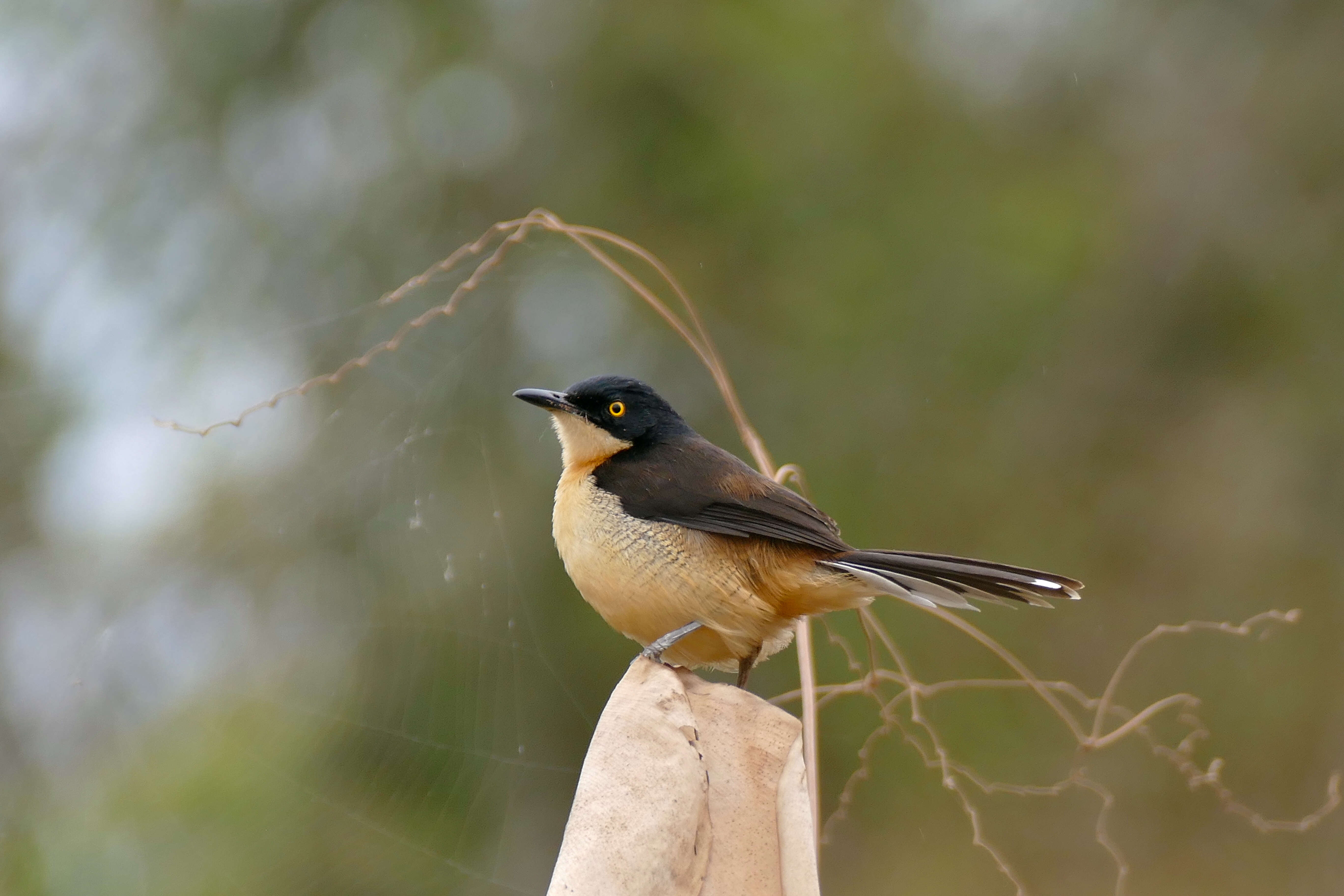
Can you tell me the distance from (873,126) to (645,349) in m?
1.74

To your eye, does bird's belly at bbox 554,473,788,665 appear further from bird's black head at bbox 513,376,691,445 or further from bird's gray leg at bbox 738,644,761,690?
bird's black head at bbox 513,376,691,445

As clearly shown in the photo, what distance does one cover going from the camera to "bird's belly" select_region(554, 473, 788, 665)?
2393 millimetres

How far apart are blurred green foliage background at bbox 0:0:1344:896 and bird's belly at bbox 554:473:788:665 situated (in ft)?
5.16

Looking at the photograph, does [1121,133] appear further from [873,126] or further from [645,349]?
[645,349]

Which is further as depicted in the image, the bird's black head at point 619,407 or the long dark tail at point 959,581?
the bird's black head at point 619,407

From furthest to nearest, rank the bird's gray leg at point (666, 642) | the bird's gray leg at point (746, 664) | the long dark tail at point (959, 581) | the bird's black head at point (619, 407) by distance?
1. the bird's black head at point (619, 407)
2. the bird's gray leg at point (746, 664)
3. the bird's gray leg at point (666, 642)
4. the long dark tail at point (959, 581)

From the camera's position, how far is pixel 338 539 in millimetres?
3959

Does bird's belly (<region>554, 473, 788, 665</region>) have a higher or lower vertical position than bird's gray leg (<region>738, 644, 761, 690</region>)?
higher

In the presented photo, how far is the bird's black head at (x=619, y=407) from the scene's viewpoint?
2676 millimetres

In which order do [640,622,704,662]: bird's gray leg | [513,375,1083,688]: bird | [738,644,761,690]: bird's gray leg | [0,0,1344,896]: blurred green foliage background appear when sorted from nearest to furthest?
1. [640,622,704,662]: bird's gray leg
2. [513,375,1083,688]: bird
3. [738,644,761,690]: bird's gray leg
4. [0,0,1344,896]: blurred green foliage background

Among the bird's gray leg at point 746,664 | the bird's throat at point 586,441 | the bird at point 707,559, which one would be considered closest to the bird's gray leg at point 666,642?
the bird at point 707,559

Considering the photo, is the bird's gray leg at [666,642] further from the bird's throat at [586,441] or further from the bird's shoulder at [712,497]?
the bird's throat at [586,441]

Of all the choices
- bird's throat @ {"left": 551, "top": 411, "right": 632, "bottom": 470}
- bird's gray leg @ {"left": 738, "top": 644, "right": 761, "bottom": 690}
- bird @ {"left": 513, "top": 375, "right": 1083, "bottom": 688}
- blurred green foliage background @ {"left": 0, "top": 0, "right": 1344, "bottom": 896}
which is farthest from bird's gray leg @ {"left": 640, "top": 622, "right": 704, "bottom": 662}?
blurred green foliage background @ {"left": 0, "top": 0, "right": 1344, "bottom": 896}

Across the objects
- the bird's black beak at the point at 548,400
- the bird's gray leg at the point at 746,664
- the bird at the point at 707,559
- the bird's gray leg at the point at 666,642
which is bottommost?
the bird's gray leg at the point at 746,664
